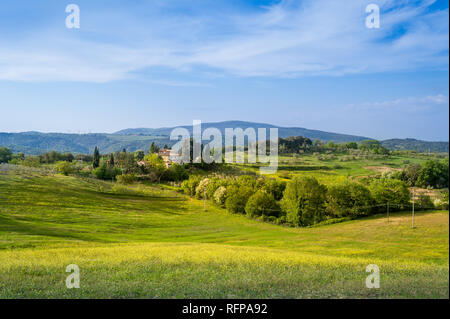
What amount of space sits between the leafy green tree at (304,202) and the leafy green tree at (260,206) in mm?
2258

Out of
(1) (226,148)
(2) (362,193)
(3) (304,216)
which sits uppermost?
(1) (226,148)

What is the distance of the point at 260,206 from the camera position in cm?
5059

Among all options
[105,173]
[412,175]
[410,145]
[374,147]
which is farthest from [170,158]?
[410,145]

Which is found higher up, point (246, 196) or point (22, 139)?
point (22, 139)

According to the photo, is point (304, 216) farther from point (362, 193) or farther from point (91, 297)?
point (91, 297)

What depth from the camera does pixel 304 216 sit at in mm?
48188

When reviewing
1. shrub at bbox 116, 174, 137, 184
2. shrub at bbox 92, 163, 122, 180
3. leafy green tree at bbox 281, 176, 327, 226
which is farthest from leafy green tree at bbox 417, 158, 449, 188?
shrub at bbox 92, 163, 122, 180

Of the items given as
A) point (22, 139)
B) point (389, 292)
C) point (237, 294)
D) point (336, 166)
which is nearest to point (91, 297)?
point (237, 294)

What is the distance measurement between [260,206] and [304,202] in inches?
286

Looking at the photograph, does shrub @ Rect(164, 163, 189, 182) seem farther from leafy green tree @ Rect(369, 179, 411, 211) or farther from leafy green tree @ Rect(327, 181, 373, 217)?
leafy green tree @ Rect(369, 179, 411, 211)

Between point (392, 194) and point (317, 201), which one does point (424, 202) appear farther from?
point (317, 201)

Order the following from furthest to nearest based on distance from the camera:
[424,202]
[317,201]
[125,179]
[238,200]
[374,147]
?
[374,147], [125,179], [238,200], [317,201], [424,202]

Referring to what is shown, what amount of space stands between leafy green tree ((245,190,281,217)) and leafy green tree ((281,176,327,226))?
2258mm
